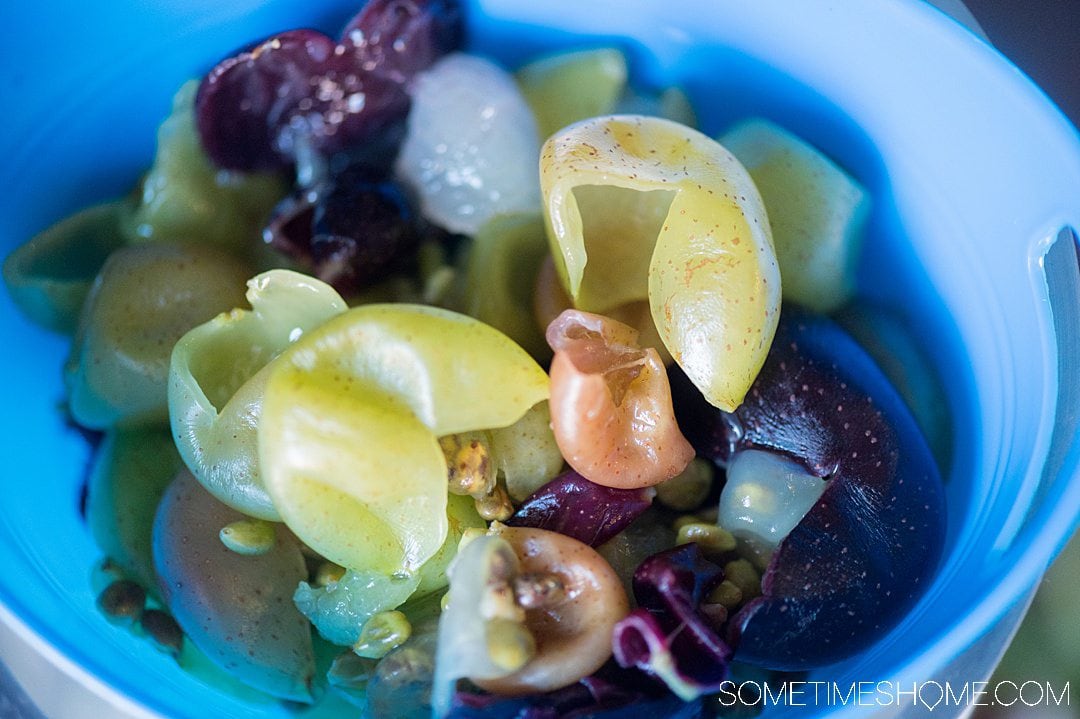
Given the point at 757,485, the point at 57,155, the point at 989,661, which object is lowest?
the point at 989,661

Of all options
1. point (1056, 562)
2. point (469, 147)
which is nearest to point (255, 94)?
point (469, 147)

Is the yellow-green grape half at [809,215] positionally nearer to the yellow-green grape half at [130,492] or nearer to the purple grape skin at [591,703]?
the purple grape skin at [591,703]

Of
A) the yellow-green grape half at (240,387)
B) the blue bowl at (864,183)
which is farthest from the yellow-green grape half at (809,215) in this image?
the yellow-green grape half at (240,387)

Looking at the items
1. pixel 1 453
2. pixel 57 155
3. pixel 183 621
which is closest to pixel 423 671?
pixel 183 621

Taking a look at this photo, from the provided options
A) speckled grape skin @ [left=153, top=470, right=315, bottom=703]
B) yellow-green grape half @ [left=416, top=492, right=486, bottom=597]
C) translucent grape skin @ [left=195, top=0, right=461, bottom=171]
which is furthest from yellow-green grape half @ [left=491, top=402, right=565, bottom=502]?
translucent grape skin @ [left=195, top=0, right=461, bottom=171]

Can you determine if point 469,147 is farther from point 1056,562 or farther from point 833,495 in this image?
point 1056,562

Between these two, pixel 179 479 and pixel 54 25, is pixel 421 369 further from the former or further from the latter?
pixel 54 25
